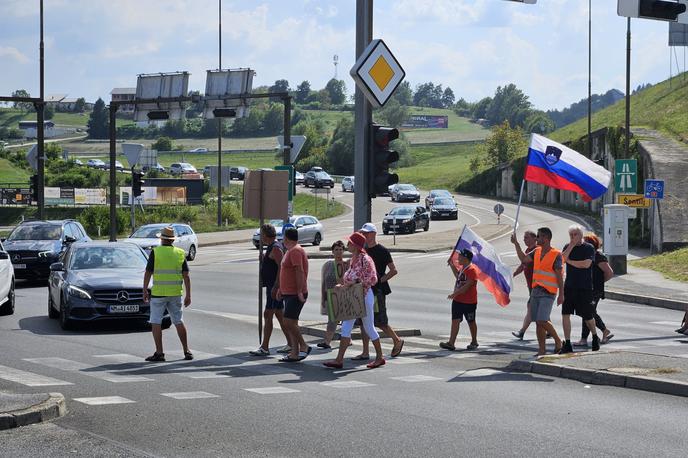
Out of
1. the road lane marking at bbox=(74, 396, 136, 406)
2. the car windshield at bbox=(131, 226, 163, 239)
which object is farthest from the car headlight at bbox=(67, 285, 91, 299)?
the car windshield at bbox=(131, 226, 163, 239)

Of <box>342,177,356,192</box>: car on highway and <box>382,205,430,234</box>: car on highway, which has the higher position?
<box>342,177,356,192</box>: car on highway

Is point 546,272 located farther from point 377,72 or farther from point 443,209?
point 443,209

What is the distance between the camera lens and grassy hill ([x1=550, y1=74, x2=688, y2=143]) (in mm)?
60125

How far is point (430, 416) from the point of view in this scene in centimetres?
1006

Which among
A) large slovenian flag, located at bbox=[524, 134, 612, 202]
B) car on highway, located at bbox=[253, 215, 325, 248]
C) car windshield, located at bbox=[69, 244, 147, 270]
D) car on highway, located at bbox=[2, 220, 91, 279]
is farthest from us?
car on highway, located at bbox=[253, 215, 325, 248]

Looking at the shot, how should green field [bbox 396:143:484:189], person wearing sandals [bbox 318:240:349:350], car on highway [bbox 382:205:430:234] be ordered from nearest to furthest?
person wearing sandals [bbox 318:240:349:350] → car on highway [bbox 382:205:430:234] → green field [bbox 396:143:484:189]

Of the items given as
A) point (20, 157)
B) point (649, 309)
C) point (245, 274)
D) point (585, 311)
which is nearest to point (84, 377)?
point (585, 311)

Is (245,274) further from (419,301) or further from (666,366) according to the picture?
(666,366)

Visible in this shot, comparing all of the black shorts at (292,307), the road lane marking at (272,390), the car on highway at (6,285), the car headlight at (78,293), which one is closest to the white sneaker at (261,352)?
the black shorts at (292,307)

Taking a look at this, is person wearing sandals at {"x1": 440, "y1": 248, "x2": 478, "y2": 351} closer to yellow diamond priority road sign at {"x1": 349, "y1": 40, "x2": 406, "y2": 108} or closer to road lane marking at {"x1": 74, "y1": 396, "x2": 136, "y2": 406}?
yellow diamond priority road sign at {"x1": 349, "y1": 40, "x2": 406, "y2": 108}

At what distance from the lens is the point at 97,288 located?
17750 mm

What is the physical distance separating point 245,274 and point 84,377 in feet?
72.7

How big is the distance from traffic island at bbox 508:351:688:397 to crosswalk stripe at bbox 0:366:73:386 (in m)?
5.58

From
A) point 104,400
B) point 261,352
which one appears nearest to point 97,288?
point 261,352
